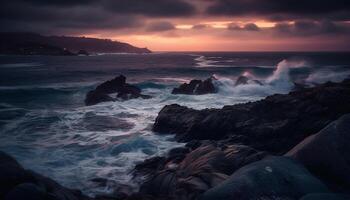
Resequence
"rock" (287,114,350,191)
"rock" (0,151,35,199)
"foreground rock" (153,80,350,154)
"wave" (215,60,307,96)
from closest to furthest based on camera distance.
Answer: "rock" (0,151,35,199), "rock" (287,114,350,191), "foreground rock" (153,80,350,154), "wave" (215,60,307,96)

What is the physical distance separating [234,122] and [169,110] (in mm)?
4887

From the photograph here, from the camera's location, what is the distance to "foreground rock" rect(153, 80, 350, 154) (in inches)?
537

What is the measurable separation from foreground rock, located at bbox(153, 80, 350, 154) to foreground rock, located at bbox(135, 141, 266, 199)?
355 centimetres

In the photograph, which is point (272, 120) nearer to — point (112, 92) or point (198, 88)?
point (198, 88)

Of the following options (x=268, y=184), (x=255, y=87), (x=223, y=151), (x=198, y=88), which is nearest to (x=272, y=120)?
(x=223, y=151)

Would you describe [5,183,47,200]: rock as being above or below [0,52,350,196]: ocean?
above

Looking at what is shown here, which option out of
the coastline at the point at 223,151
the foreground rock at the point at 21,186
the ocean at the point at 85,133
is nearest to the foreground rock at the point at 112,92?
the ocean at the point at 85,133

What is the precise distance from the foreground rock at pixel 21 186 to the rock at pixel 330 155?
6.14 m

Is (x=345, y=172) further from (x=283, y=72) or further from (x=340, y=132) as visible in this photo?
(x=283, y=72)

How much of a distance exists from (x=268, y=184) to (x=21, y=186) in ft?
16.9

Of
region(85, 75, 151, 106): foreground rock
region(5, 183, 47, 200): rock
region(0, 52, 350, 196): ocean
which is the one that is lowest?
region(0, 52, 350, 196): ocean

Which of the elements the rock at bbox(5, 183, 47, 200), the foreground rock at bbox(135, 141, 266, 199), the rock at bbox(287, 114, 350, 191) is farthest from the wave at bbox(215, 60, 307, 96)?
the rock at bbox(5, 183, 47, 200)

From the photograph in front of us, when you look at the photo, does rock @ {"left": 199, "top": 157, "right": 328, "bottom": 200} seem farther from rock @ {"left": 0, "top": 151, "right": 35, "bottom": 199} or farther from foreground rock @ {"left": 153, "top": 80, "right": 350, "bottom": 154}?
foreground rock @ {"left": 153, "top": 80, "right": 350, "bottom": 154}

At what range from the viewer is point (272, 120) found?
48.9 ft
